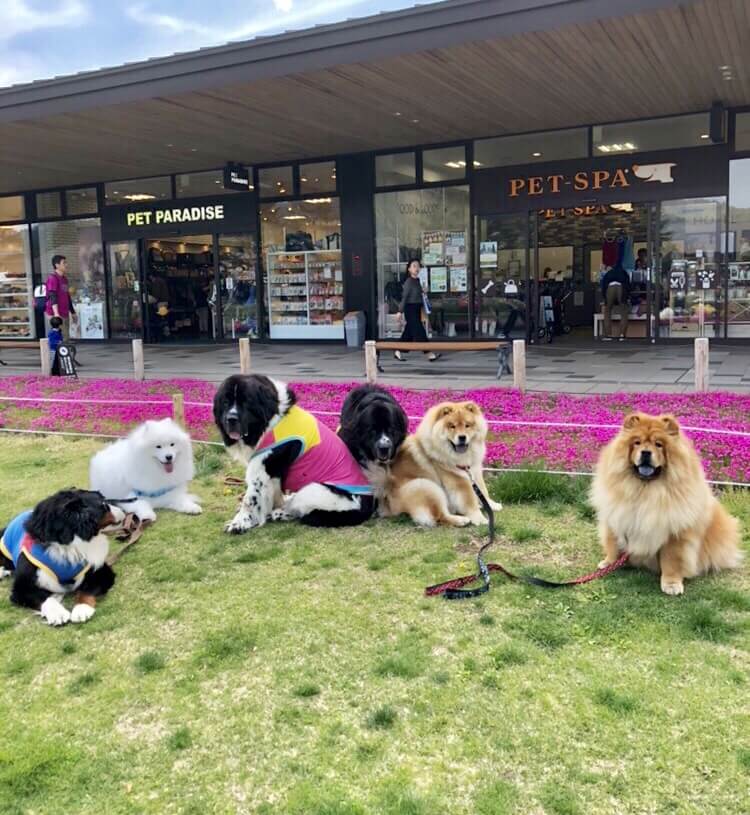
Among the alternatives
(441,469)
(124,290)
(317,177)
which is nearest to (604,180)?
(317,177)

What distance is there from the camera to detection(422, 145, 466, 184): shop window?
16188mm

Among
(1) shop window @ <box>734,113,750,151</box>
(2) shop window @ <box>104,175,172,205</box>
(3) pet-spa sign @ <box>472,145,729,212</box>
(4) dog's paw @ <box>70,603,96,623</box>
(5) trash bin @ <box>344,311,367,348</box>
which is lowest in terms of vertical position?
(4) dog's paw @ <box>70,603,96,623</box>

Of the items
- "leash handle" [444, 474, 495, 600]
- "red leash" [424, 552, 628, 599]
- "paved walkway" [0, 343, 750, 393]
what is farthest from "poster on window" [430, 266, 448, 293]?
"red leash" [424, 552, 628, 599]

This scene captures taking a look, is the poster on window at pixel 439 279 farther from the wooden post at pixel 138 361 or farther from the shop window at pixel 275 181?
the wooden post at pixel 138 361

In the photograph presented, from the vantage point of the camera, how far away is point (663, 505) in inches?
155

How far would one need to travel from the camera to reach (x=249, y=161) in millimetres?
17797

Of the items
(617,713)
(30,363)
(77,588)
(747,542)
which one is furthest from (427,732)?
(30,363)

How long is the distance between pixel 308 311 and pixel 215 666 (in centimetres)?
1532

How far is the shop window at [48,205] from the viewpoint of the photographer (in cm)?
2125

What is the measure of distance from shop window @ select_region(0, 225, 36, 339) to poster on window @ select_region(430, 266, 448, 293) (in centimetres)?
1228

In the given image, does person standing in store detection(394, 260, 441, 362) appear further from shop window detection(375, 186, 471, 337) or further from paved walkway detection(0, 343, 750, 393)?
shop window detection(375, 186, 471, 337)

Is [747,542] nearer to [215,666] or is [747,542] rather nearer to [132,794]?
[215,666]

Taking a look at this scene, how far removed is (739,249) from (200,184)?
12.4m

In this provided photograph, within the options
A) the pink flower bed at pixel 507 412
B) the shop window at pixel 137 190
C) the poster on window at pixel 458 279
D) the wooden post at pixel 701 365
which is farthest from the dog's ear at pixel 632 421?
the shop window at pixel 137 190
